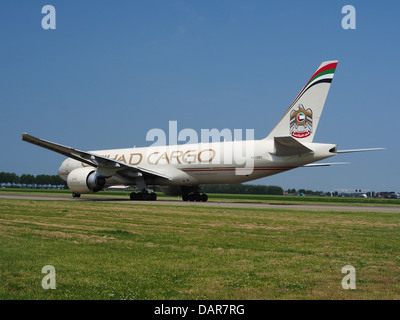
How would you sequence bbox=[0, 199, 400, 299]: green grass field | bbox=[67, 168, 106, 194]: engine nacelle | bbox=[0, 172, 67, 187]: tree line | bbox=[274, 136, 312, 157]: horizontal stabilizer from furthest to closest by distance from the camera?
bbox=[0, 172, 67, 187]: tree line < bbox=[67, 168, 106, 194]: engine nacelle < bbox=[274, 136, 312, 157]: horizontal stabilizer < bbox=[0, 199, 400, 299]: green grass field

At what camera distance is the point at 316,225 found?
1580cm

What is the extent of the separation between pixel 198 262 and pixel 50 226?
7.56 meters

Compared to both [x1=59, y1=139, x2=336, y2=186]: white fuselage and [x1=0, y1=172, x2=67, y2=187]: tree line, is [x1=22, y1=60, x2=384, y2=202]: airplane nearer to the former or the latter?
[x1=59, y1=139, x2=336, y2=186]: white fuselage

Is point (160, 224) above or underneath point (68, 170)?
underneath

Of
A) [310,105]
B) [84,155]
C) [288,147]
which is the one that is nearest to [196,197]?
[84,155]

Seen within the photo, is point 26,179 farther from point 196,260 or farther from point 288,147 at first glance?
point 196,260

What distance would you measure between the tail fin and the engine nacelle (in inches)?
605

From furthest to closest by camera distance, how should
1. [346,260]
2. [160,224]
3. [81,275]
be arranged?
[160,224] → [346,260] → [81,275]

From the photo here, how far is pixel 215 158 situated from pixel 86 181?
1054 cm

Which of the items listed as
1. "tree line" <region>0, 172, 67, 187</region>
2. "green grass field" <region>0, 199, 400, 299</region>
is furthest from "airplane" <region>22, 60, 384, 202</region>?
"tree line" <region>0, 172, 67, 187</region>

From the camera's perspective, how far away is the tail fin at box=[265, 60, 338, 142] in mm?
28891
